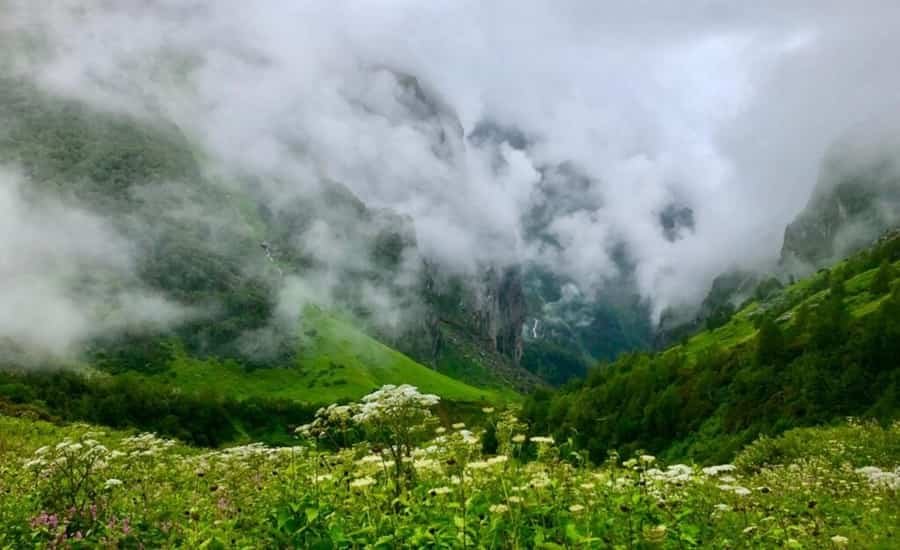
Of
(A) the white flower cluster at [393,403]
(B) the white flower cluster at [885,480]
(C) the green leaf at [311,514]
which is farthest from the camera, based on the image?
(B) the white flower cluster at [885,480]

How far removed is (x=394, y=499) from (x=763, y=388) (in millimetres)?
104556

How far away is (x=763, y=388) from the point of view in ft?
336

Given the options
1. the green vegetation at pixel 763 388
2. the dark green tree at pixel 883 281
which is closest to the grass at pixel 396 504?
the green vegetation at pixel 763 388

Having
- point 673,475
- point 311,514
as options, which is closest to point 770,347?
point 673,475

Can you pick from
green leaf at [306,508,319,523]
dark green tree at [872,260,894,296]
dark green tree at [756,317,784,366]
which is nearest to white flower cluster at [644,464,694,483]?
green leaf at [306,508,319,523]

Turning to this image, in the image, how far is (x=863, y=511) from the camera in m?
20.2

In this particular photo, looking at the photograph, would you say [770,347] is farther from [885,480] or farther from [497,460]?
[497,460]

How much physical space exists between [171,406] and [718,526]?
206 meters

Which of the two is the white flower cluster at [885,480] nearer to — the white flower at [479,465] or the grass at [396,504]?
the grass at [396,504]

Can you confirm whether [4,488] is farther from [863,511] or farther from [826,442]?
[826,442]

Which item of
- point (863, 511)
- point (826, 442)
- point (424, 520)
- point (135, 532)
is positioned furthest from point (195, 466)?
point (826, 442)

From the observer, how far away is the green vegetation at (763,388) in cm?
8600

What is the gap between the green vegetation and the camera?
3386 inches

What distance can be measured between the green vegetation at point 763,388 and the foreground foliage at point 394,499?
43.3 meters
